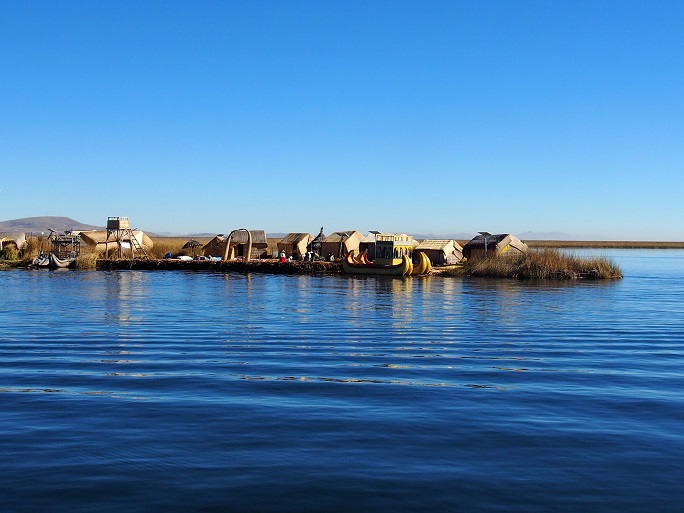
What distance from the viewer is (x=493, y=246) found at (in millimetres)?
55812

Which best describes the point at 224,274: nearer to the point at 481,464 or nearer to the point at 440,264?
the point at 440,264

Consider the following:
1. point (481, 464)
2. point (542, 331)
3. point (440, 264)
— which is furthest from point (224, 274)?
point (481, 464)

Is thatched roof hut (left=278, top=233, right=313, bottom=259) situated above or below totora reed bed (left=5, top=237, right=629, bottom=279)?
above

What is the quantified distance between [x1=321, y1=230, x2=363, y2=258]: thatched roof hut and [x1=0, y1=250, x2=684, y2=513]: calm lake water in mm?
38047

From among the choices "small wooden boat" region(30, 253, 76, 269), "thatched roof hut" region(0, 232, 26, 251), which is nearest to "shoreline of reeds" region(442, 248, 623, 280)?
"small wooden boat" region(30, 253, 76, 269)

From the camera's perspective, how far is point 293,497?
7.00 m

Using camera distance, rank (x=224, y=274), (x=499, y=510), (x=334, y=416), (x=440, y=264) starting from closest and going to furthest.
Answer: (x=499, y=510) < (x=334, y=416) < (x=224, y=274) < (x=440, y=264)

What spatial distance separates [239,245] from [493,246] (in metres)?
20.7

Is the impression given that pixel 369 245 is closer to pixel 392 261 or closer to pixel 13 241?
pixel 392 261

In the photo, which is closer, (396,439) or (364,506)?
(364,506)

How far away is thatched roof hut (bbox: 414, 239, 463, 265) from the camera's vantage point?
191ft

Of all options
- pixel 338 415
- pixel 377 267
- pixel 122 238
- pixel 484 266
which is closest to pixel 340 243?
pixel 377 267

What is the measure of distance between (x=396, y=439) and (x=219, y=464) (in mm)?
2140

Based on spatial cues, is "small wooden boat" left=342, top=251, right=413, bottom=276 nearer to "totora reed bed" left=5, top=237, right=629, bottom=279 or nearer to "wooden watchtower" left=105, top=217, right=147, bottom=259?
"totora reed bed" left=5, top=237, right=629, bottom=279
